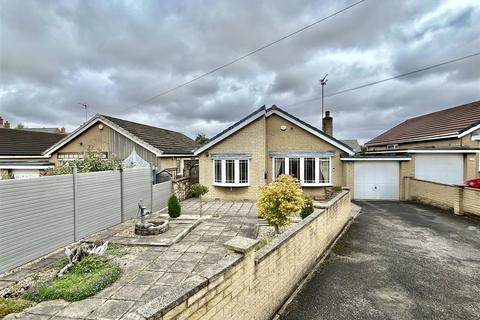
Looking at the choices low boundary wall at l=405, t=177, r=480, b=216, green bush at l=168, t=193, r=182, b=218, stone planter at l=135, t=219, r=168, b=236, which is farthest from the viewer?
low boundary wall at l=405, t=177, r=480, b=216

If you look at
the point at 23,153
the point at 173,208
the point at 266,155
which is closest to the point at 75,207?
the point at 173,208

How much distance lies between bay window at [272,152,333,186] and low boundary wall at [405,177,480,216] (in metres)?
5.72

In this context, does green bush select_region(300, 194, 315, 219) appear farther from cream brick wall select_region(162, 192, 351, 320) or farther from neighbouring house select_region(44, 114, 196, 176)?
neighbouring house select_region(44, 114, 196, 176)

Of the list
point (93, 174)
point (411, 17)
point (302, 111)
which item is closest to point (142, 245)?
point (93, 174)

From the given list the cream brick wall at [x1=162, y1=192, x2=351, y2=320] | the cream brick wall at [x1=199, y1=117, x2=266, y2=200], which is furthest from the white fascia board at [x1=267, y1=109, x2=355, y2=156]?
the cream brick wall at [x1=162, y1=192, x2=351, y2=320]

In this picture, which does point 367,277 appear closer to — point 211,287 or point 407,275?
point 407,275

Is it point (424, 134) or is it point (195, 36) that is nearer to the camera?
point (195, 36)

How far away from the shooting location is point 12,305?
161 inches

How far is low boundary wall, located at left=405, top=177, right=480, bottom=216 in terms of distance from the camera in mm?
11189

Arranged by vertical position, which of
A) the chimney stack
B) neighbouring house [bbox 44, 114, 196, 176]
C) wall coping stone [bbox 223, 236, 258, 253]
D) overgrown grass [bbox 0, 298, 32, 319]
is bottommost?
overgrown grass [bbox 0, 298, 32, 319]

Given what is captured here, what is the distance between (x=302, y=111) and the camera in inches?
1207

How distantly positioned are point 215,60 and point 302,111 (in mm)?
18262

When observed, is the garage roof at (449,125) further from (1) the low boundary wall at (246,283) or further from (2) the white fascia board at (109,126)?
(2) the white fascia board at (109,126)

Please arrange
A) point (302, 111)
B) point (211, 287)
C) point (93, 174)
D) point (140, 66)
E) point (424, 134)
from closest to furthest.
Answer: point (211, 287)
point (93, 174)
point (140, 66)
point (424, 134)
point (302, 111)
